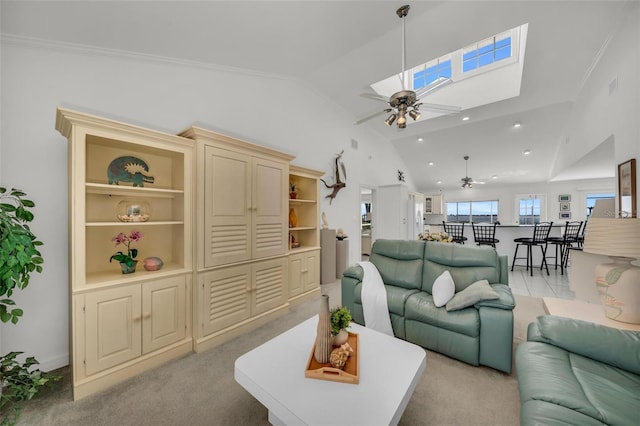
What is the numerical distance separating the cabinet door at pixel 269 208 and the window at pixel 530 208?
29.6ft

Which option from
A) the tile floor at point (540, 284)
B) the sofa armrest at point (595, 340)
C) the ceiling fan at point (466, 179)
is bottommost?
the tile floor at point (540, 284)

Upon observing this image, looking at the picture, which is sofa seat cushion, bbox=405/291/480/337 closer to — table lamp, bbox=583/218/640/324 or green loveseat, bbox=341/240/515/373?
green loveseat, bbox=341/240/515/373

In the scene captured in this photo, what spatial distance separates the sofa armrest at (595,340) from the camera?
54.2 inches

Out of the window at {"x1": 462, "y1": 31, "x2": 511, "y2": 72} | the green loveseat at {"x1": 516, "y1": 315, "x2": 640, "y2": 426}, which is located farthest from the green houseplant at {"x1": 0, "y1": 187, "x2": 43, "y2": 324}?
the window at {"x1": 462, "y1": 31, "x2": 511, "y2": 72}

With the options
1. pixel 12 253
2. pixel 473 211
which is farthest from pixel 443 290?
pixel 473 211

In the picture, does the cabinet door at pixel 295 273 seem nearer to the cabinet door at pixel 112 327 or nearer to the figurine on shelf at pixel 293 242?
the figurine on shelf at pixel 293 242

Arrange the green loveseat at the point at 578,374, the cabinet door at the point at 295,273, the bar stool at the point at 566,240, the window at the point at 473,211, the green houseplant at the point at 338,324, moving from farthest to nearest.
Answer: the window at the point at 473,211 < the bar stool at the point at 566,240 < the cabinet door at the point at 295,273 < the green houseplant at the point at 338,324 < the green loveseat at the point at 578,374

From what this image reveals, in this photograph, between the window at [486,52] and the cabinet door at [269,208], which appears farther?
the window at [486,52]

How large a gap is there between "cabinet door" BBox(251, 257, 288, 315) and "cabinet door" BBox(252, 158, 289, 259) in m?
0.13

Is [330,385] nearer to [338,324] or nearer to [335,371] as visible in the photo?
[335,371]

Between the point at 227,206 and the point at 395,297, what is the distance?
200cm

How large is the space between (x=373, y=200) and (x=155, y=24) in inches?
208

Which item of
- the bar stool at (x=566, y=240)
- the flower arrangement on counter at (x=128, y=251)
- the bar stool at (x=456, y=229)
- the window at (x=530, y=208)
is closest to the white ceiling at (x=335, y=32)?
the bar stool at (x=566, y=240)

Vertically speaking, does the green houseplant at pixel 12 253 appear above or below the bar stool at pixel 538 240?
above
